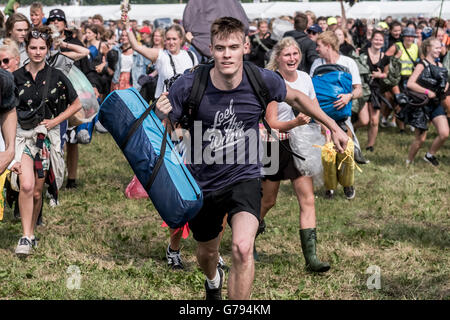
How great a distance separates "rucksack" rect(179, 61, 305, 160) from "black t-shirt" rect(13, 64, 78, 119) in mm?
2925

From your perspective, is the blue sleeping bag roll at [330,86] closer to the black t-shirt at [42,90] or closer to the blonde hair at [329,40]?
the blonde hair at [329,40]

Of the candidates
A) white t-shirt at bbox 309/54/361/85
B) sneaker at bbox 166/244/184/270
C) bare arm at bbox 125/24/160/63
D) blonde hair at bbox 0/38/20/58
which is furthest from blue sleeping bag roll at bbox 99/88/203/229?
white t-shirt at bbox 309/54/361/85

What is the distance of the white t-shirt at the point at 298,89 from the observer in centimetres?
679

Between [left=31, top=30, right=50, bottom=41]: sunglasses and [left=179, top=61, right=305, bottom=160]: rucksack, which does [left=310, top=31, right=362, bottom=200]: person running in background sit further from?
[left=179, top=61, right=305, bottom=160]: rucksack

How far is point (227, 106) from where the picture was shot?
4.97 metres

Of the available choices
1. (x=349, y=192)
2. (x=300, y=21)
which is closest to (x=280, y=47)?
(x=349, y=192)

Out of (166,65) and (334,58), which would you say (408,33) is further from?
(166,65)

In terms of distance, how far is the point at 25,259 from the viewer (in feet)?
23.1

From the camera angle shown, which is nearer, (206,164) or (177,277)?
(206,164)

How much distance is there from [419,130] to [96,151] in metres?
5.95

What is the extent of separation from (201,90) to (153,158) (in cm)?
57

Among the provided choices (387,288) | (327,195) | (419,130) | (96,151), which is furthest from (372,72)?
(387,288)
